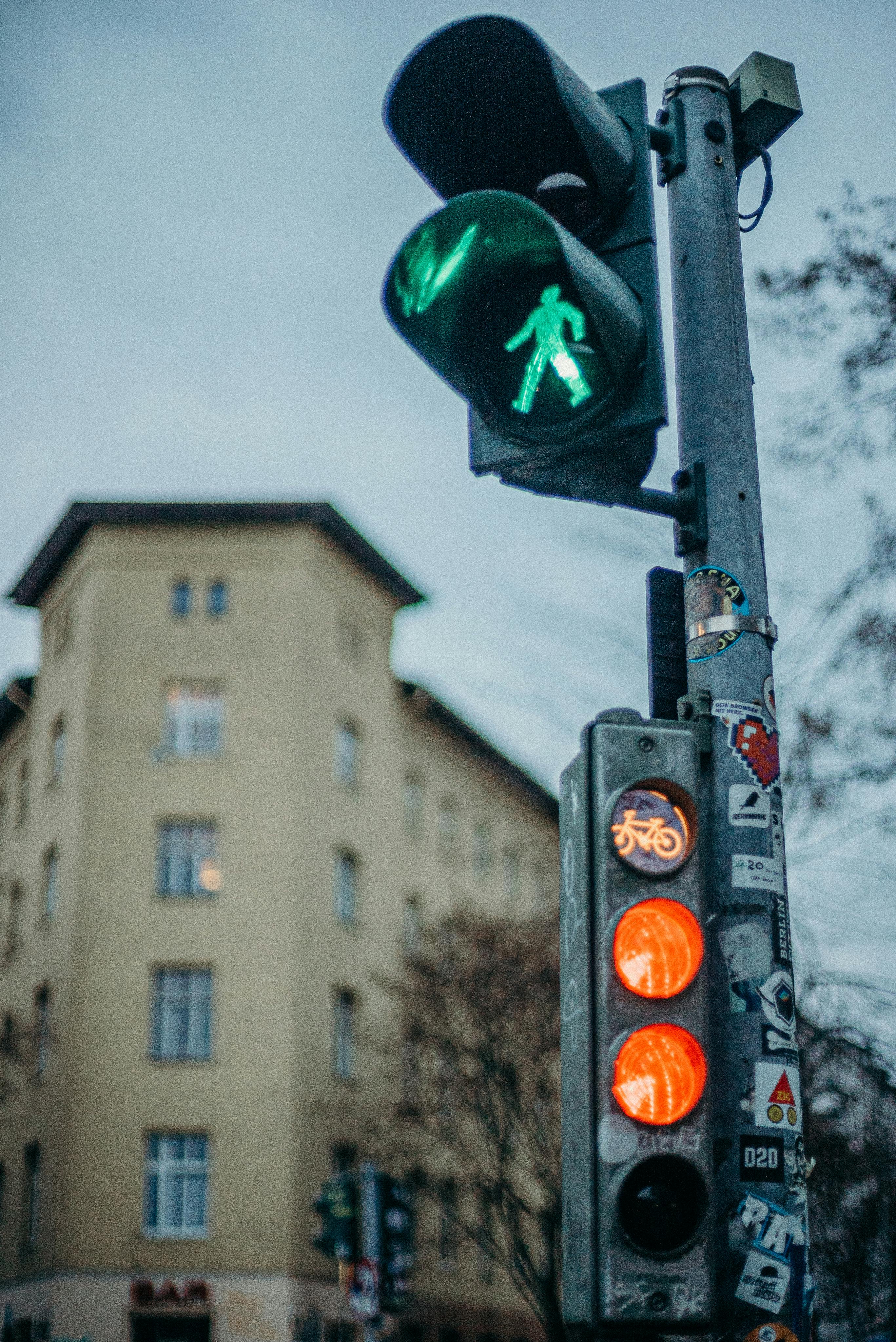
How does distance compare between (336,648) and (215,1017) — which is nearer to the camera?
(215,1017)

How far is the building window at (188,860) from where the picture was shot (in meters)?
31.6

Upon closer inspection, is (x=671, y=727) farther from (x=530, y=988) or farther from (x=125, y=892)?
(x=125, y=892)

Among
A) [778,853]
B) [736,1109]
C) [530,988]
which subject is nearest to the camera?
[736,1109]

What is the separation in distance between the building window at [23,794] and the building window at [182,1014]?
7.40m

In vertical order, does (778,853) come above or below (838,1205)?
above

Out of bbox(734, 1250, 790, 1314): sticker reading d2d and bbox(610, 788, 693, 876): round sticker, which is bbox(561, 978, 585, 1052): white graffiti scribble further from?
bbox(734, 1250, 790, 1314): sticker reading d2d

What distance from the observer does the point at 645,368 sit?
335 cm

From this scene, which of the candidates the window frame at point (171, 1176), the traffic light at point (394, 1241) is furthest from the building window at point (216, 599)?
the traffic light at point (394, 1241)

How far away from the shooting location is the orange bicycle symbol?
2820mm

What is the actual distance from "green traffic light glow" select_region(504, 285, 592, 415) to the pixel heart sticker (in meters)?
0.77

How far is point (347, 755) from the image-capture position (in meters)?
34.9

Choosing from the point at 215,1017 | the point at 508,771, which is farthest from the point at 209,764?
the point at 508,771

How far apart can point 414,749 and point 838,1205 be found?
22.3 m

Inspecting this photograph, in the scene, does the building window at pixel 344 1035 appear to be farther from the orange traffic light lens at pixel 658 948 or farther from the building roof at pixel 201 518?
the orange traffic light lens at pixel 658 948
